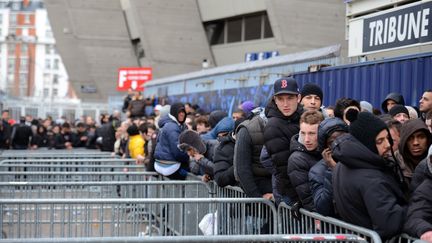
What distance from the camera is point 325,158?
21.0 ft

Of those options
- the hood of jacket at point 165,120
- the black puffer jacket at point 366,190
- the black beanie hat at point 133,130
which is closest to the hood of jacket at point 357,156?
the black puffer jacket at point 366,190

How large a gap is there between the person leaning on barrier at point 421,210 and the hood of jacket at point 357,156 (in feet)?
0.87

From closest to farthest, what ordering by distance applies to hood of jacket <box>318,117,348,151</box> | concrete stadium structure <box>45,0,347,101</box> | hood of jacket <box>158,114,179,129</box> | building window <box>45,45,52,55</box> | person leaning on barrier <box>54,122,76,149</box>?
hood of jacket <box>318,117,348,151</box> < hood of jacket <box>158,114,179,129</box> < person leaning on barrier <box>54,122,76,149</box> < concrete stadium structure <box>45,0,347,101</box> < building window <box>45,45,52,55</box>

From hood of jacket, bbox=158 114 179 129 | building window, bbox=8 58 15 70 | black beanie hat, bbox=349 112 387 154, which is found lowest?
hood of jacket, bbox=158 114 179 129

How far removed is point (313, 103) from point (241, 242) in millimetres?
3344

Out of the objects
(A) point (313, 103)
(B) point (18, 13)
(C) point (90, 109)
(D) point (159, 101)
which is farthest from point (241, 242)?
(B) point (18, 13)

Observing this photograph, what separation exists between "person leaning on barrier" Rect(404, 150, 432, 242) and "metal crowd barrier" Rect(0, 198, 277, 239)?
7.26 feet

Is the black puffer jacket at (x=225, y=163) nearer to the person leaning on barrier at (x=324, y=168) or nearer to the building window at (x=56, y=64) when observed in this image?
the person leaning on barrier at (x=324, y=168)

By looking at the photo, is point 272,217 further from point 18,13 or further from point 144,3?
point 18,13

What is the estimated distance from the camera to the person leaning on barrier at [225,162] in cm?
876

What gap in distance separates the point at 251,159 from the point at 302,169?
1.31m

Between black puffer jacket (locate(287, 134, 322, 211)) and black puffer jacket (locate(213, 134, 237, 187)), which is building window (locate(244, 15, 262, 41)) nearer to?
black puffer jacket (locate(213, 134, 237, 187))

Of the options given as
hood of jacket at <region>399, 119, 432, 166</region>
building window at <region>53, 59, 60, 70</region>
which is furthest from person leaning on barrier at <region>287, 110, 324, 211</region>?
building window at <region>53, 59, 60, 70</region>

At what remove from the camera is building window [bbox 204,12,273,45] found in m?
38.5
